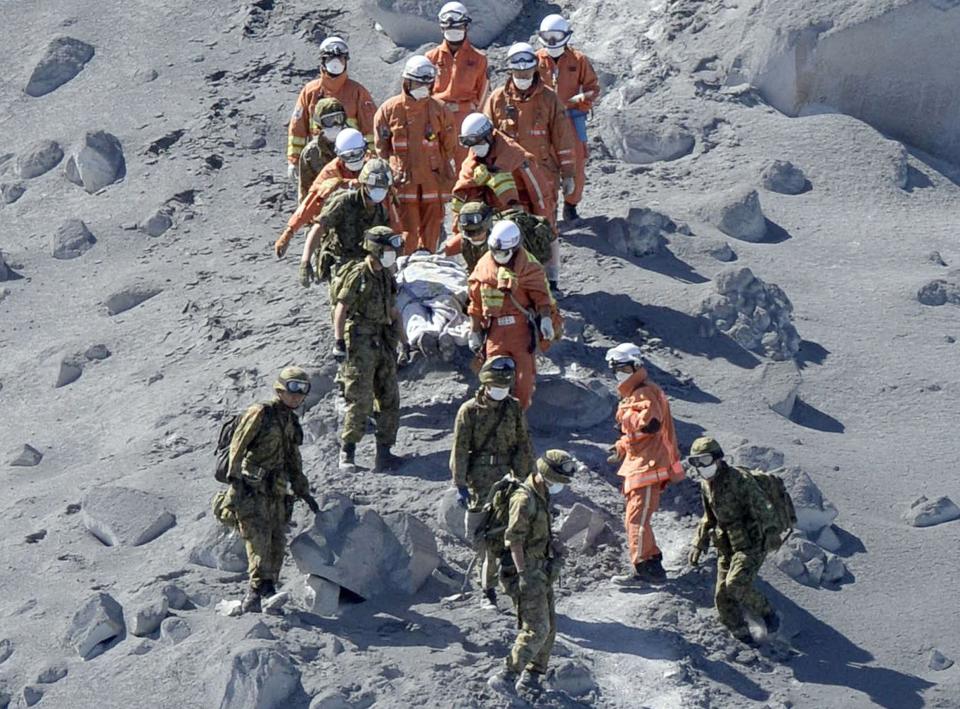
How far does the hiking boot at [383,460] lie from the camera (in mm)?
16062

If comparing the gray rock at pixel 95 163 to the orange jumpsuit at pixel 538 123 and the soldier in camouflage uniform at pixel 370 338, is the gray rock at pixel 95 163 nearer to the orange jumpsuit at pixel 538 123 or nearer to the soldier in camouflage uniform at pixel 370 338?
the orange jumpsuit at pixel 538 123

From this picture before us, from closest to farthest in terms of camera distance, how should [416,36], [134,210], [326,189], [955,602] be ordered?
[955,602] < [326,189] < [134,210] < [416,36]

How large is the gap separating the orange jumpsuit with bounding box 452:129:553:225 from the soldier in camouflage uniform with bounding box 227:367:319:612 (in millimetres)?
3333

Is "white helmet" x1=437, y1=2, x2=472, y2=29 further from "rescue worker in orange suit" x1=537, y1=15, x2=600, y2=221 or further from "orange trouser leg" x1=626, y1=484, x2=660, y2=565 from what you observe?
"orange trouser leg" x1=626, y1=484, x2=660, y2=565

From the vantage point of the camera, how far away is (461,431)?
14.8 meters

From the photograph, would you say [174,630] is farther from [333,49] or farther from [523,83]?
[333,49]

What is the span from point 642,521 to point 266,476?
2657 millimetres

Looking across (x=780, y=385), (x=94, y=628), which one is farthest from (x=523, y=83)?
(x=94, y=628)

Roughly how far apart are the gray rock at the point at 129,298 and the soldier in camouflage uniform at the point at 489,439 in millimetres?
6089

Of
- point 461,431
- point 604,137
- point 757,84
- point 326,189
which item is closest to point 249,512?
point 461,431

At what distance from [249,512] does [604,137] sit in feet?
28.5

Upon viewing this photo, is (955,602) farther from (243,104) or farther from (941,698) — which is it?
(243,104)

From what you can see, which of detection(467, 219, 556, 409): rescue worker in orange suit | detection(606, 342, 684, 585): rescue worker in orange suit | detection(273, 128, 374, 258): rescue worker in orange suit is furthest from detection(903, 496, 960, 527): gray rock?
detection(273, 128, 374, 258): rescue worker in orange suit

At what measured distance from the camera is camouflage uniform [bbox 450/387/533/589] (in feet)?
48.6
